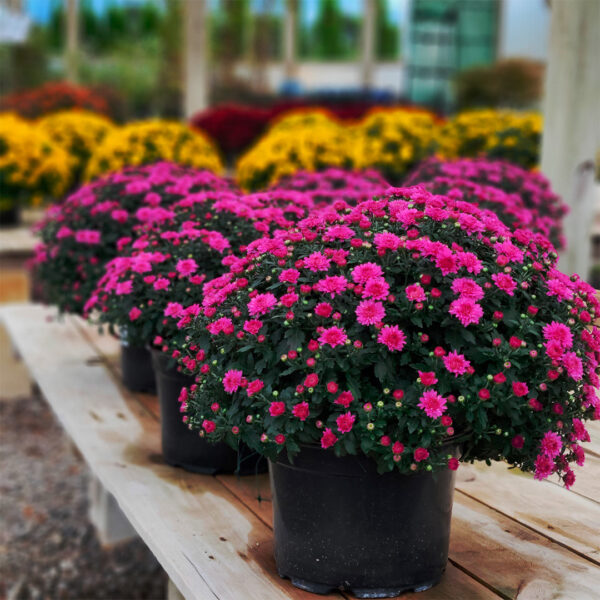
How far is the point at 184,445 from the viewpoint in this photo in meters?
2.10

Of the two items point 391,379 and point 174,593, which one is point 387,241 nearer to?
point 391,379

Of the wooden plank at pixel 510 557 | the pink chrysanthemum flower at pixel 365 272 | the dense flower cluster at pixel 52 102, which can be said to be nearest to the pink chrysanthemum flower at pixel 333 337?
the pink chrysanthemum flower at pixel 365 272

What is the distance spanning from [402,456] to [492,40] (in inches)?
953

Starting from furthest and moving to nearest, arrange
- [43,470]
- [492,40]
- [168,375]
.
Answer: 1. [492,40]
2. [43,470]
3. [168,375]

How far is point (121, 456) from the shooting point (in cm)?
222

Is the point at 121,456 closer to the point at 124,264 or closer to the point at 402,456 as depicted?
the point at 124,264

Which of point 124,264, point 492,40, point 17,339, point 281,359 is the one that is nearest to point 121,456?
point 124,264

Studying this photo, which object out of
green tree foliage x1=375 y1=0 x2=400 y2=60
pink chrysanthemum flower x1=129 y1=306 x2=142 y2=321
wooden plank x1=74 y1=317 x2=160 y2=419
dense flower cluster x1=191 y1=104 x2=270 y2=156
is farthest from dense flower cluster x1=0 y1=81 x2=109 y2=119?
green tree foliage x1=375 y1=0 x2=400 y2=60

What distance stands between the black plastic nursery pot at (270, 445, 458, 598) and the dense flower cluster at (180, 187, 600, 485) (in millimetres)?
66

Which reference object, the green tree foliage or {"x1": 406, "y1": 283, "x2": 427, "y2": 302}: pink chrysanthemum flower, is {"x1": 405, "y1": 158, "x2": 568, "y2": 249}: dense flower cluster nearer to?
{"x1": 406, "y1": 283, "x2": 427, "y2": 302}: pink chrysanthemum flower

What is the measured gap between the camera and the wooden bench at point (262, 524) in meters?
1.59

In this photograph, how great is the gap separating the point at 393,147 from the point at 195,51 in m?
3.45

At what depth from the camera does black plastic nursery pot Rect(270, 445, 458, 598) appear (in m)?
1.52

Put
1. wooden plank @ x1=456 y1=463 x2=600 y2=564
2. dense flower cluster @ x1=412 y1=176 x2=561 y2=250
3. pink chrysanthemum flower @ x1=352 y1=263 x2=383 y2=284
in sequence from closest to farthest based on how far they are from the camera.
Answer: pink chrysanthemum flower @ x1=352 y1=263 x2=383 y2=284
wooden plank @ x1=456 y1=463 x2=600 y2=564
dense flower cluster @ x1=412 y1=176 x2=561 y2=250
